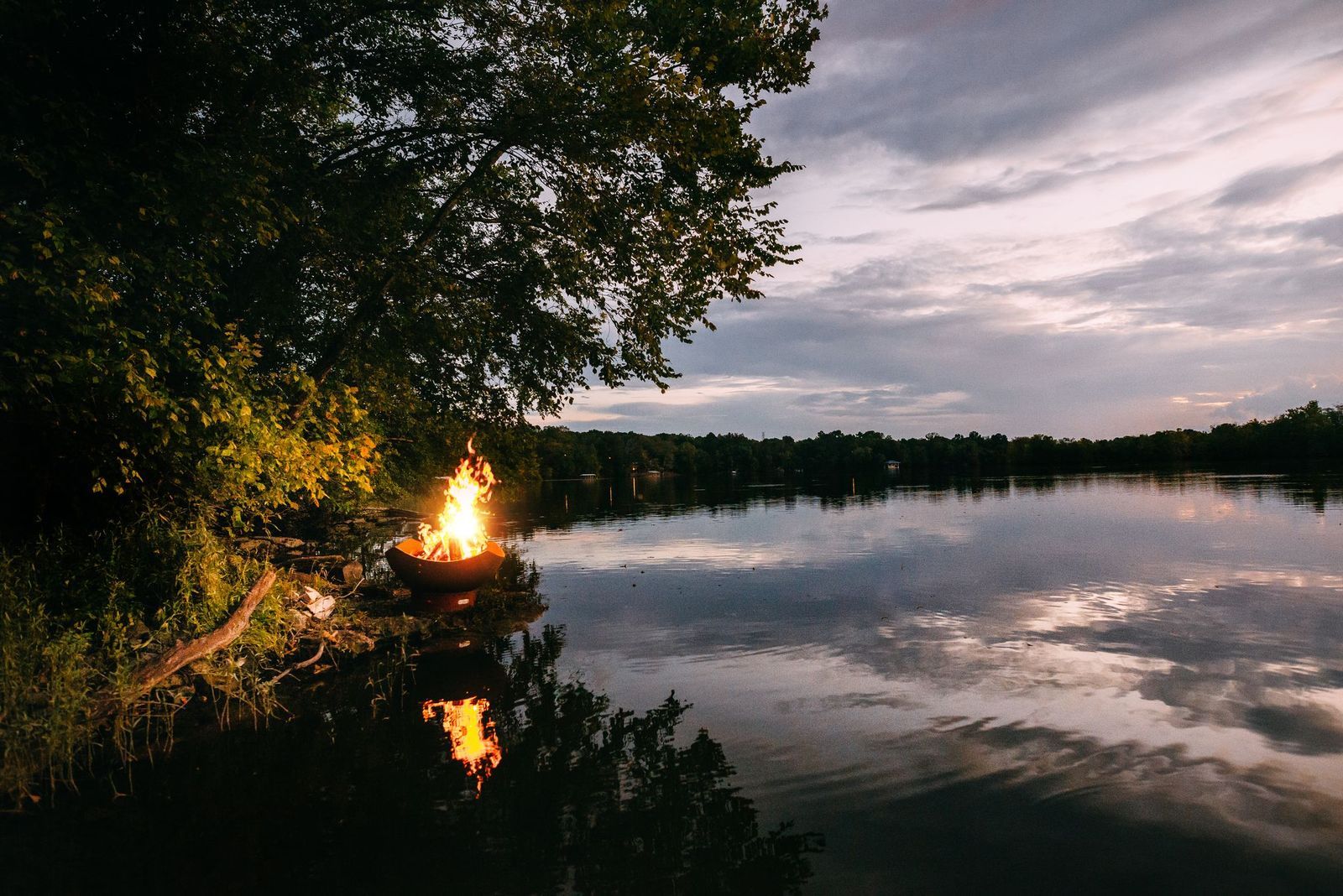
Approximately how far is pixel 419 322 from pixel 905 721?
1385 centimetres

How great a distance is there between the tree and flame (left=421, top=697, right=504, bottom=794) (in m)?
4.56

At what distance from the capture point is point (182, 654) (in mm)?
10305

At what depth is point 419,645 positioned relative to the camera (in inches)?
625

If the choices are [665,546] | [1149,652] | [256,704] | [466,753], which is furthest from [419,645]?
[665,546]

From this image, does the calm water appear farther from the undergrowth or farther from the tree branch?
the tree branch

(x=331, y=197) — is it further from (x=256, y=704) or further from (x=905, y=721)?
(x=905, y=721)

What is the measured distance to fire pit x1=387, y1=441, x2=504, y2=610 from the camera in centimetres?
1770

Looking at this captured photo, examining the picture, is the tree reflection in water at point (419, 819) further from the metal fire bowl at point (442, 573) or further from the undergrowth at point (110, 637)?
the metal fire bowl at point (442, 573)

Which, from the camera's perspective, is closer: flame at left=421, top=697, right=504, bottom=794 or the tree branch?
flame at left=421, top=697, right=504, bottom=794

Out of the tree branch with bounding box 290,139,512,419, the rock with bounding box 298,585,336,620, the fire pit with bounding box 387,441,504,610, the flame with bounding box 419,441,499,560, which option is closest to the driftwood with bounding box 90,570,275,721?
the rock with bounding box 298,585,336,620

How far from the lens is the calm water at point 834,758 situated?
7012mm

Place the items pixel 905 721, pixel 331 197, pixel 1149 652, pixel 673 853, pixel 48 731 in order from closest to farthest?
pixel 673 853 → pixel 48 731 → pixel 905 721 → pixel 1149 652 → pixel 331 197

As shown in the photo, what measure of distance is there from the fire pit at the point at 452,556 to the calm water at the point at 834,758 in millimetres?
2375

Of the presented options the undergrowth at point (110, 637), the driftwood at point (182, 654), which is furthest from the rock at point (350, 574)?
the driftwood at point (182, 654)
